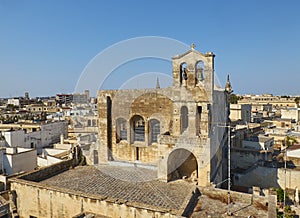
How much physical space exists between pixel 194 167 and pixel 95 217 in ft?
24.7

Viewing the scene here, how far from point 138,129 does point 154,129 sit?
1.57 meters

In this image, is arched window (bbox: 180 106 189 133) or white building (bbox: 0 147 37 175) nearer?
arched window (bbox: 180 106 189 133)

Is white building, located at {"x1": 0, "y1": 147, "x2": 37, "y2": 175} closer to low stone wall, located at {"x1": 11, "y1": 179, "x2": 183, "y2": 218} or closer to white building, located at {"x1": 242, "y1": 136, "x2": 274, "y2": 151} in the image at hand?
low stone wall, located at {"x1": 11, "y1": 179, "x2": 183, "y2": 218}

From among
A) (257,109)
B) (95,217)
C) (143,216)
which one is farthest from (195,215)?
(257,109)

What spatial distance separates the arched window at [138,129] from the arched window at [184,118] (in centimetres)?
341

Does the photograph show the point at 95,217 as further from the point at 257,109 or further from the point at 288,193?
the point at 257,109

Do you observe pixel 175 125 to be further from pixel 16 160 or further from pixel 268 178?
pixel 16 160

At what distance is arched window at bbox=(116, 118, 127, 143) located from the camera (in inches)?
789

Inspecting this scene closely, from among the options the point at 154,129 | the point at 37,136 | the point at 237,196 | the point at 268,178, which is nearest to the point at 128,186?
the point at 154,129

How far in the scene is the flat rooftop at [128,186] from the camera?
41.7ft

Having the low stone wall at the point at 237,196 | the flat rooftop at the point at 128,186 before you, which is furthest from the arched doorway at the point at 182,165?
the low stone wall at the point at 237,196

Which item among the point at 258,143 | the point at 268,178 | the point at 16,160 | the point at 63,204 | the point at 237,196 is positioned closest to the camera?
the point at 237,196

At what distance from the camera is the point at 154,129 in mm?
18672

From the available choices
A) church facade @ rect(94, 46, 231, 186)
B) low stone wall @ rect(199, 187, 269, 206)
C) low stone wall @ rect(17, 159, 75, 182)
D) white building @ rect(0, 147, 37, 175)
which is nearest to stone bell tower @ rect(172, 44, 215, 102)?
church facade @ rect(94, 46, 231, 186)
